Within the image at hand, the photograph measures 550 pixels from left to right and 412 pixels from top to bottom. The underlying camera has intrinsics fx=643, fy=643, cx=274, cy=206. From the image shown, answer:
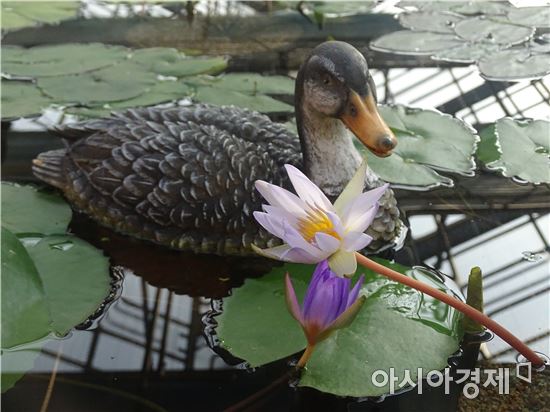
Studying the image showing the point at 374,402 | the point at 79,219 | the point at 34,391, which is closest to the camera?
the point at 374,402

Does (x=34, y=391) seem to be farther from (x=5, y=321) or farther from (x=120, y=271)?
(x=120, y=271)

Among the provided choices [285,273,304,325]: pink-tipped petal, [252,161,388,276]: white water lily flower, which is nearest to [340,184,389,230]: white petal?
[252,161,388,276]: white water lily flower

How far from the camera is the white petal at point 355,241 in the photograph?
95cm

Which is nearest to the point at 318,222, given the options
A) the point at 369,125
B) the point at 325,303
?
the point at 325,303

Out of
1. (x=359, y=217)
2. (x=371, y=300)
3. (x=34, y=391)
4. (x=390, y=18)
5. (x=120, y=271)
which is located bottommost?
(x=34, y=391)

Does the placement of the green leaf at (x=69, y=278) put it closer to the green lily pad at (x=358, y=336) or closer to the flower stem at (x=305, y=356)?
the green lily pad at (x=358, y=336)

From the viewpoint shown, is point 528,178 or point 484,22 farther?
point 484,22

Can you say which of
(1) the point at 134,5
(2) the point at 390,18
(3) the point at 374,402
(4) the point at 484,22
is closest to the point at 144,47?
(1) the point at 134,5

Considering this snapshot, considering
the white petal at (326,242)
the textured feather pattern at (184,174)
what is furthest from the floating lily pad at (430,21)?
the white petal at (326,242)

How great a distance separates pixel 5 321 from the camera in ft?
4.30

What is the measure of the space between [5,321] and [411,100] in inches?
62.7

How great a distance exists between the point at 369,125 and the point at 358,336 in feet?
1.56

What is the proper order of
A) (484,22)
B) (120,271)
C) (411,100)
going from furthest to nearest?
(484,22) < (411,100) < (120,271)

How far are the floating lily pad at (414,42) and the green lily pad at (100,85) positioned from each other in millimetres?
986
